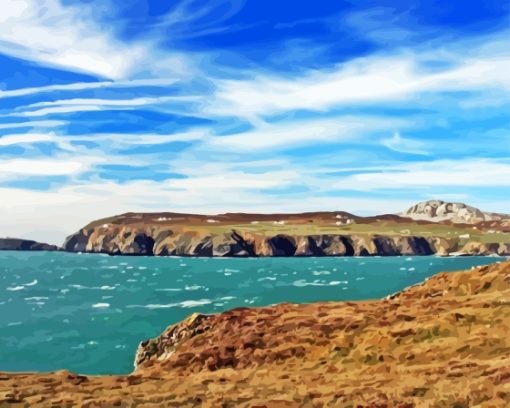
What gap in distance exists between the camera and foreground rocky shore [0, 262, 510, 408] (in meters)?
15.6

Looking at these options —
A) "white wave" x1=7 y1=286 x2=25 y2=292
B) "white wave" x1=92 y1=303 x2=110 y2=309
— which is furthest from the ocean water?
"white wave" x1=92 y1=303 x2=110 y2=309

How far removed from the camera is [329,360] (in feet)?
72.6

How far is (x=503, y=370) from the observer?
16719 mm

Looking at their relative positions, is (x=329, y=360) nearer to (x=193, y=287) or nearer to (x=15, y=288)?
(x=193, y=287)

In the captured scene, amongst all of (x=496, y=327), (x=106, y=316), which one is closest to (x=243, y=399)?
(x=496, y=327)

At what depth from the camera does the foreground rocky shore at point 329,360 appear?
51.1 ft

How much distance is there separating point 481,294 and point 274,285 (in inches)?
2632

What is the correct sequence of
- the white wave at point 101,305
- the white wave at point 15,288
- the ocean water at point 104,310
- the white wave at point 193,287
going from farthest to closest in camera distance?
1. the white wave at point 15,288
2. the white wave at point 193,287
3. the white wave at point 101,305
4. the ocean water at point 104,310

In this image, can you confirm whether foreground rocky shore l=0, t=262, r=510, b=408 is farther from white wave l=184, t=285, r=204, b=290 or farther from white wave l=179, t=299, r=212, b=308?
white wave l=184, t=285, r=204, b=290

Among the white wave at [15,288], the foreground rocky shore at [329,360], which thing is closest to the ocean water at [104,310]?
the white wave at [15,288]

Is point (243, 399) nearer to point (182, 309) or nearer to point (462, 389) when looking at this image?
point (462, 389)

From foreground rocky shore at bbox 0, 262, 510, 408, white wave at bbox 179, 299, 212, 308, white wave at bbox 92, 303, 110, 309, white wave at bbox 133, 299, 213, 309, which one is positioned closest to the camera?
foreground rocky shore at bbox 0, 262, 510, 408

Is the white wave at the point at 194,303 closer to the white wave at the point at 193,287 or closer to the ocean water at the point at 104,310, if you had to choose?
the ocean water at the point at 104,310

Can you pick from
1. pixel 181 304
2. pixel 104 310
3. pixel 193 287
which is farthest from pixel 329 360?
pixel 193 287
